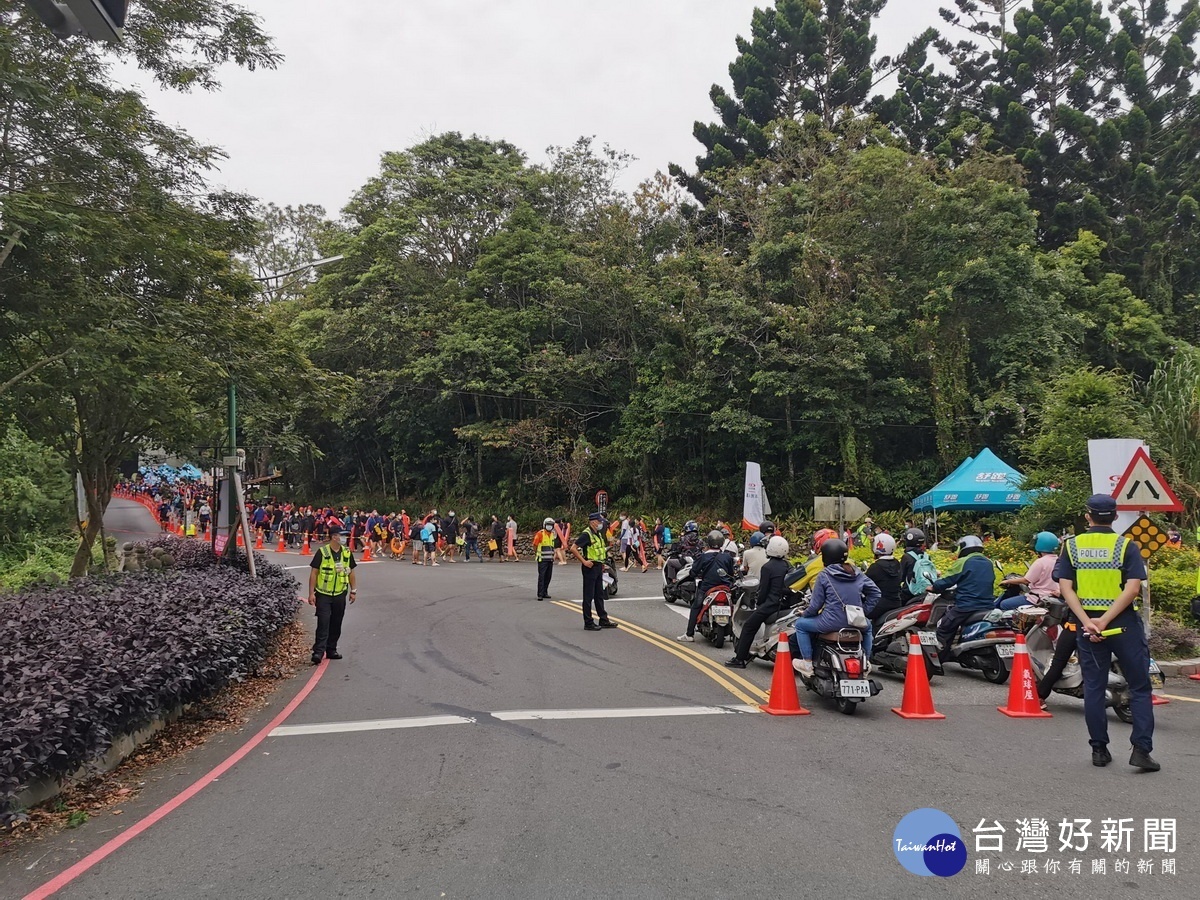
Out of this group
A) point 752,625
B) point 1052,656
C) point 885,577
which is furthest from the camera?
point 885,577

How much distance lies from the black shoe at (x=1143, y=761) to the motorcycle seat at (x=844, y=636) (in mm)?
2421

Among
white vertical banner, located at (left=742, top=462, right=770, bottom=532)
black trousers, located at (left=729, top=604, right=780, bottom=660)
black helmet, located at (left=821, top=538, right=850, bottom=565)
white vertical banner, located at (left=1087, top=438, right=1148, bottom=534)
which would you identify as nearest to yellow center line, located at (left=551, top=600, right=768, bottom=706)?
black trousers, located at (left=729, top=604, right=780, bottom=660)

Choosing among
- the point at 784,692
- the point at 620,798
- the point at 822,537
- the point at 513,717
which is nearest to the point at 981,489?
the point at 822,537

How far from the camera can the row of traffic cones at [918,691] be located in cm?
739

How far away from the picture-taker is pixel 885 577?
32.4 ft

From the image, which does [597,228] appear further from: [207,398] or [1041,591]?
[1041,591]

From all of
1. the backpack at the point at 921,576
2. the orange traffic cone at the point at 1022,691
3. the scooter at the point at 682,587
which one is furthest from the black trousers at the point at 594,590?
the orange traffic cone at the point at 1022,691

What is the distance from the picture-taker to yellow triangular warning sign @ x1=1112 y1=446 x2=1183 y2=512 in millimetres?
8344

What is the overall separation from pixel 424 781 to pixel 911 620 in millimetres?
5946

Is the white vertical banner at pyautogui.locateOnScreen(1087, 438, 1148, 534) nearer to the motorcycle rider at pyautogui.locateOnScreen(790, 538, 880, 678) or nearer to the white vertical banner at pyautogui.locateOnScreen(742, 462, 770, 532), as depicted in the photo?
the motorcycle rider at pyautogui.locateOnScreen(790, 538, 880, 678)

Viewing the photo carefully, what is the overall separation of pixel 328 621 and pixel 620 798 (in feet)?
22.4

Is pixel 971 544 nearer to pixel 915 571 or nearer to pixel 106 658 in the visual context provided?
pixel 915 571

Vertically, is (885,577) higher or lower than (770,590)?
higher

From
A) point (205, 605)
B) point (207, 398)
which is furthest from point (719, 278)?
point (205, 605)
